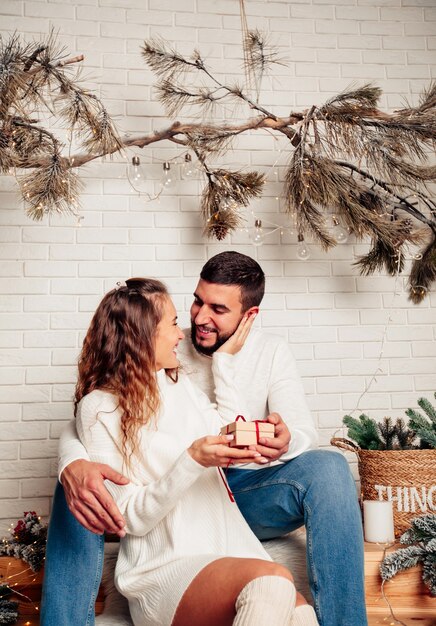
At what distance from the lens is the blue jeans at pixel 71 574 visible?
4.62 ft

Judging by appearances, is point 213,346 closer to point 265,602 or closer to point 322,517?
point 322,517

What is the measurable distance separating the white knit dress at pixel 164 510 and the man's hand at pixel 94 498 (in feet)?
0.17

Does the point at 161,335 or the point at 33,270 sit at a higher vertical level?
the point at 33,270

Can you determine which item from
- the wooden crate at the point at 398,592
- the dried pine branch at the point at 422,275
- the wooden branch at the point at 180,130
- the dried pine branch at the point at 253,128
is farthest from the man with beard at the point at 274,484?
the dried pine branch at the point at 422,275

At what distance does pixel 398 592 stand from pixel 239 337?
86cm

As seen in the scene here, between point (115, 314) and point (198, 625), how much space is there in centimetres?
71

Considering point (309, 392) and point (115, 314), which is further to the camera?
point (309, 392)

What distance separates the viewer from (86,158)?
7.39ft

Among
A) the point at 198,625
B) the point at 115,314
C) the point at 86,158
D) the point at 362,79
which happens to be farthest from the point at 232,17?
the point at 198,625

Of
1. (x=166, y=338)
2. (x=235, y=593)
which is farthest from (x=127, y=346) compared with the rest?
(x=235, y=593)

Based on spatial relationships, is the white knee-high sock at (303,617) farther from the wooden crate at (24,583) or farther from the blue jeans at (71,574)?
the wooden crate at (24,583)

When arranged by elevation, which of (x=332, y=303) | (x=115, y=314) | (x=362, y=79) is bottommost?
(x=115, y=314)

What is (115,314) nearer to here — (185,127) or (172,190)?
(185,127)

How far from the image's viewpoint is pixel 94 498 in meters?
1.28
